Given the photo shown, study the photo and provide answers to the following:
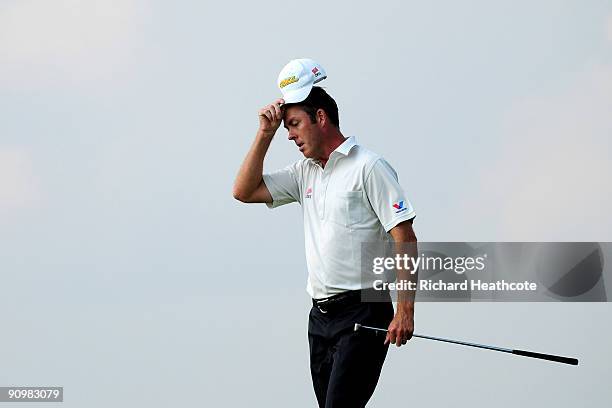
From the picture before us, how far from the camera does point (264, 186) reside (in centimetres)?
635

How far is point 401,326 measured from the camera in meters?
5.70

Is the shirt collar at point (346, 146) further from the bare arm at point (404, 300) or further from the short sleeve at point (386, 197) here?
the bare arm at point (404, 300)

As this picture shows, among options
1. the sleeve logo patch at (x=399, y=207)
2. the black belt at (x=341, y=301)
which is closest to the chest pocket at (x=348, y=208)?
the sleeve logo patch at (x=399, y=207)

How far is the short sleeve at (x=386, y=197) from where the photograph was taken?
578 centimetres

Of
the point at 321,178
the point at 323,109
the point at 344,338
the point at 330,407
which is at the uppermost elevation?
the point at 323,109

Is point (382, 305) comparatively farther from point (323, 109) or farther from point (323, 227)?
point (323, 109)

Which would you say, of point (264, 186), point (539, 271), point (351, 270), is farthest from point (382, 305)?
point (539, 271)

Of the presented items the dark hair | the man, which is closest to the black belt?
the man

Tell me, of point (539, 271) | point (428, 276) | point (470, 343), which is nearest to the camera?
point (470, 343)

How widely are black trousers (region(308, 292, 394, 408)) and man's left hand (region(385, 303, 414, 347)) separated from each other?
137 millimetres

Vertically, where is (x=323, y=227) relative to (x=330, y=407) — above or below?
above

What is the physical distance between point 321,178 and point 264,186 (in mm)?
417

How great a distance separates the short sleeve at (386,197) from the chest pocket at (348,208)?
70mm

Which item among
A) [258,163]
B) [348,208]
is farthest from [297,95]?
[348,208]
